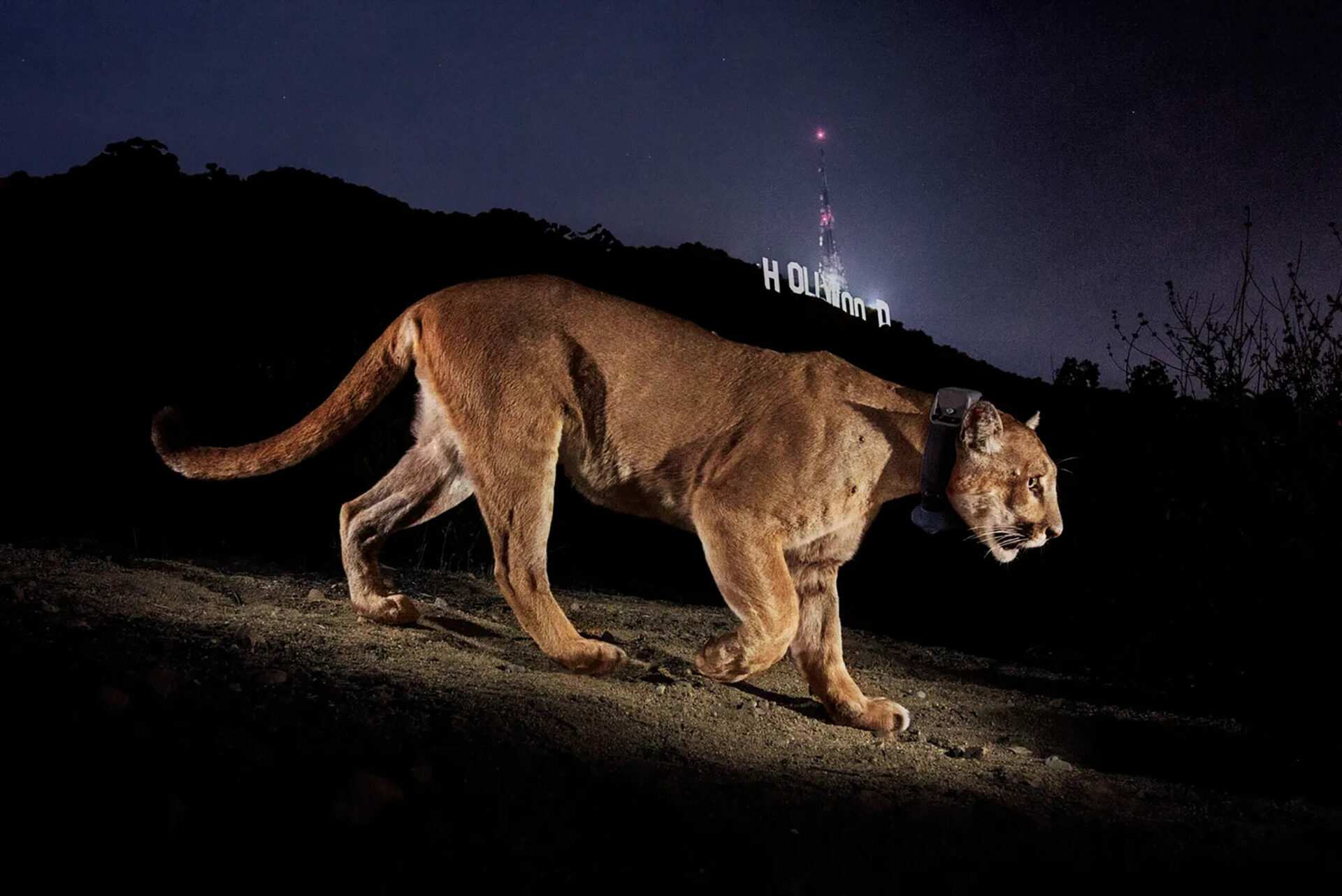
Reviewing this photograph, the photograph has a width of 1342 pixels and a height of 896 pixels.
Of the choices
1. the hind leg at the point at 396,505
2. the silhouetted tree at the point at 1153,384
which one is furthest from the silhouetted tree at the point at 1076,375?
the hind leg at the point at 396,505

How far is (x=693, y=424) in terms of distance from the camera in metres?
4.83

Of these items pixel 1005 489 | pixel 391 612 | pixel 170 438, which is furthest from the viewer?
pixel 391 612

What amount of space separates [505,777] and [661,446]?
7.68ft

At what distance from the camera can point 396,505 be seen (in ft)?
17.3

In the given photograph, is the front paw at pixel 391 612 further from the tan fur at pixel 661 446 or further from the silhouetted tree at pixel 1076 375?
the silhouetted tree at pixel 1076 375

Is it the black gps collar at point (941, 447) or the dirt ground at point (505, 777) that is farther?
the black gps collar at point (941, 447)

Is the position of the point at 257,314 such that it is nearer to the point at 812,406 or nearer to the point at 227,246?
the point at 227,246

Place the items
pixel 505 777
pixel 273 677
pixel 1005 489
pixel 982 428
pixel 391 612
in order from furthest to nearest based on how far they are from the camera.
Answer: pixel 391 612, pixel 1005 489, pixel 982 428, pixel 273 677, pixel 505 777

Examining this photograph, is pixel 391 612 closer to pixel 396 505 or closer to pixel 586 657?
pixel 396 505

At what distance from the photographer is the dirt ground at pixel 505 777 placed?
2186 mm

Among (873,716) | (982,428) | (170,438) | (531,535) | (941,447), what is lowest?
(873,716)

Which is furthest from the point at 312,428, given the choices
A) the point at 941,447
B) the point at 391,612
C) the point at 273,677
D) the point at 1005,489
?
the point at 1005,489

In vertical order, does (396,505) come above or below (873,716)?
above

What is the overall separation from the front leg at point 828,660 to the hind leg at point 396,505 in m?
1.89
